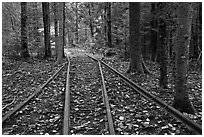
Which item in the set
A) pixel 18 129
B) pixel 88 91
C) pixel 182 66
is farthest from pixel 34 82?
pixel 182 66

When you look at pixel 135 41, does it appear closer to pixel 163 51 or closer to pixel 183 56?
pixel 163 51

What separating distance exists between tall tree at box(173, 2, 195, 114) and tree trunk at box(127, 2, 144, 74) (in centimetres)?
602

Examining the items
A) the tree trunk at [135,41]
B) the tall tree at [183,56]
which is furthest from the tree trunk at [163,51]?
the tree trunk at [135,41]

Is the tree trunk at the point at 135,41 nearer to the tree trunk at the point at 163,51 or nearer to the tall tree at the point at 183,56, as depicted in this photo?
the tree trunk at the point at 163,51

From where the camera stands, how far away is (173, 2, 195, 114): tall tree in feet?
18.7

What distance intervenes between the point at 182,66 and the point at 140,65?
6247 mm

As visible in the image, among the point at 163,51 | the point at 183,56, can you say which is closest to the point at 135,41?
the point at 163,51

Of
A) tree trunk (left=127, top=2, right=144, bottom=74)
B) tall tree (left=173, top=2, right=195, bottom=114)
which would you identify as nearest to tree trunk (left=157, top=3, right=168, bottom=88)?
tall tree (left=173, top=2, right=195, bottom=114)

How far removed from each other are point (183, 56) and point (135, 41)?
6.66 meters

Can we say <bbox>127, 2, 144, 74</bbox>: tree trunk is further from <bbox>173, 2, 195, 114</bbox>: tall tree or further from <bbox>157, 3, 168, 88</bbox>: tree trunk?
<bbox>173, 2, 195, 114</bbox>: tall tree

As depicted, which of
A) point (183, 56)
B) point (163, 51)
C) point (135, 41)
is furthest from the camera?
point (135, 41)

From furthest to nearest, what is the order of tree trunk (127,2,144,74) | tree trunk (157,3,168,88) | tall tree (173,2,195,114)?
tree trunk (127,2,144,74) → tree trunk (157,3,168,88) → tall tree (173,2,195,114)

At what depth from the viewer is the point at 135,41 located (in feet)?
40.9

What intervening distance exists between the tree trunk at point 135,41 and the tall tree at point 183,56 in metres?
6.02
